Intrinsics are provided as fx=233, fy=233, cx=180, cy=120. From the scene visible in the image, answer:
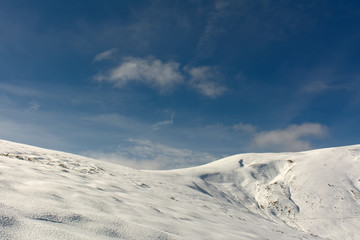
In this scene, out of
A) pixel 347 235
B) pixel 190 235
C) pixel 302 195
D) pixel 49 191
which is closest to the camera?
pixel 190 235

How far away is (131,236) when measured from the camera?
417 cm

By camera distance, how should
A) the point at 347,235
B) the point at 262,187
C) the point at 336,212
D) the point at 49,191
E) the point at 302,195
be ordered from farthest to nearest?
the point at 262,187, the point at 302,195, the point at 336,212, the point at 347,235, the point at 49,191

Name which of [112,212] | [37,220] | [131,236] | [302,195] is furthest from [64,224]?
[302,195]

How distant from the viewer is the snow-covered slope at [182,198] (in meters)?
4.27

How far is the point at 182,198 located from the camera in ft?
44.2

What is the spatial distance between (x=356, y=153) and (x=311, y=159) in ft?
22.1

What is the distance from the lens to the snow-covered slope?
4266 millimetres

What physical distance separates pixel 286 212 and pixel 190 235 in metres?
21.3

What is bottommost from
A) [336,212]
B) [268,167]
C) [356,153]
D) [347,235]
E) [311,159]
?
[347,235]

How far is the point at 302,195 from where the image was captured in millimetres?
25547

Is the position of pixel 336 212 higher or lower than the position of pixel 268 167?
lower

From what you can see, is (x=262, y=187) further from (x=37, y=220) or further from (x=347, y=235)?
(x=37, y=220)

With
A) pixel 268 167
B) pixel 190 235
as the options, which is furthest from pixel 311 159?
pixel 190 235

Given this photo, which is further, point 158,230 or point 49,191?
point 49,191
